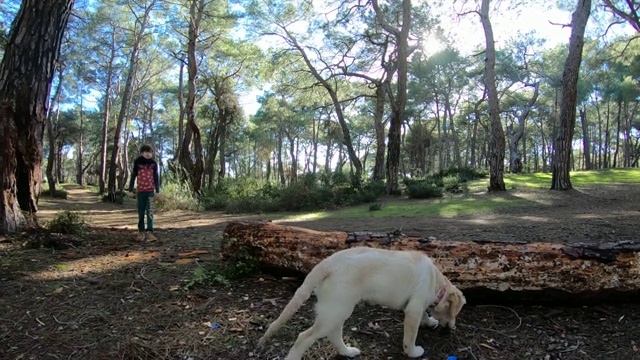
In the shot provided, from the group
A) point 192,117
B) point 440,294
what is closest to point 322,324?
point 440,294

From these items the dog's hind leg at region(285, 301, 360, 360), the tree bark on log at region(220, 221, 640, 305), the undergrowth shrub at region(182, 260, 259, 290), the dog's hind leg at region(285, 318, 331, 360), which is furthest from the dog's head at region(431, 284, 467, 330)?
the undergrowth shrub at region(182, 260, 259, 290)

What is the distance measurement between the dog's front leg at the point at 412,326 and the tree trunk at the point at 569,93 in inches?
506

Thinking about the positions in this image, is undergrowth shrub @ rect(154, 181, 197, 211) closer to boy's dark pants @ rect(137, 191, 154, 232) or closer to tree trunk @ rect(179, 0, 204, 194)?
tree trunk @ rect(179, 0, 204, 194)

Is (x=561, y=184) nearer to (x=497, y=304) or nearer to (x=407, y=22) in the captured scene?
(x=407, y=22)

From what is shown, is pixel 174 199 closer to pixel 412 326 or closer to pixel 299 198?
pixel 299 198

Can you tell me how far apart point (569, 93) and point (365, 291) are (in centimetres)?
1342

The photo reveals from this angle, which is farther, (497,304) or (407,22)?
(407,22)

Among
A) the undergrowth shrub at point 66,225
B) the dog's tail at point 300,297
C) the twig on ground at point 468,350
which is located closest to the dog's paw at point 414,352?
the twig on ground at point 468,350

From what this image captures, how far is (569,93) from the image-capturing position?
12930 mm

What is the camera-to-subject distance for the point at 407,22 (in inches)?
621

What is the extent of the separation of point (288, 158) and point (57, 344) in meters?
66.8

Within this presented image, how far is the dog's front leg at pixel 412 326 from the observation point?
111 inches

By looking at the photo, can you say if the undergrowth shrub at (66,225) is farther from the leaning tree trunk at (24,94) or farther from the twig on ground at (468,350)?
the twig on ground at (468,350)

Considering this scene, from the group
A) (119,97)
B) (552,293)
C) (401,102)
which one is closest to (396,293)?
Answer: (552,293)
